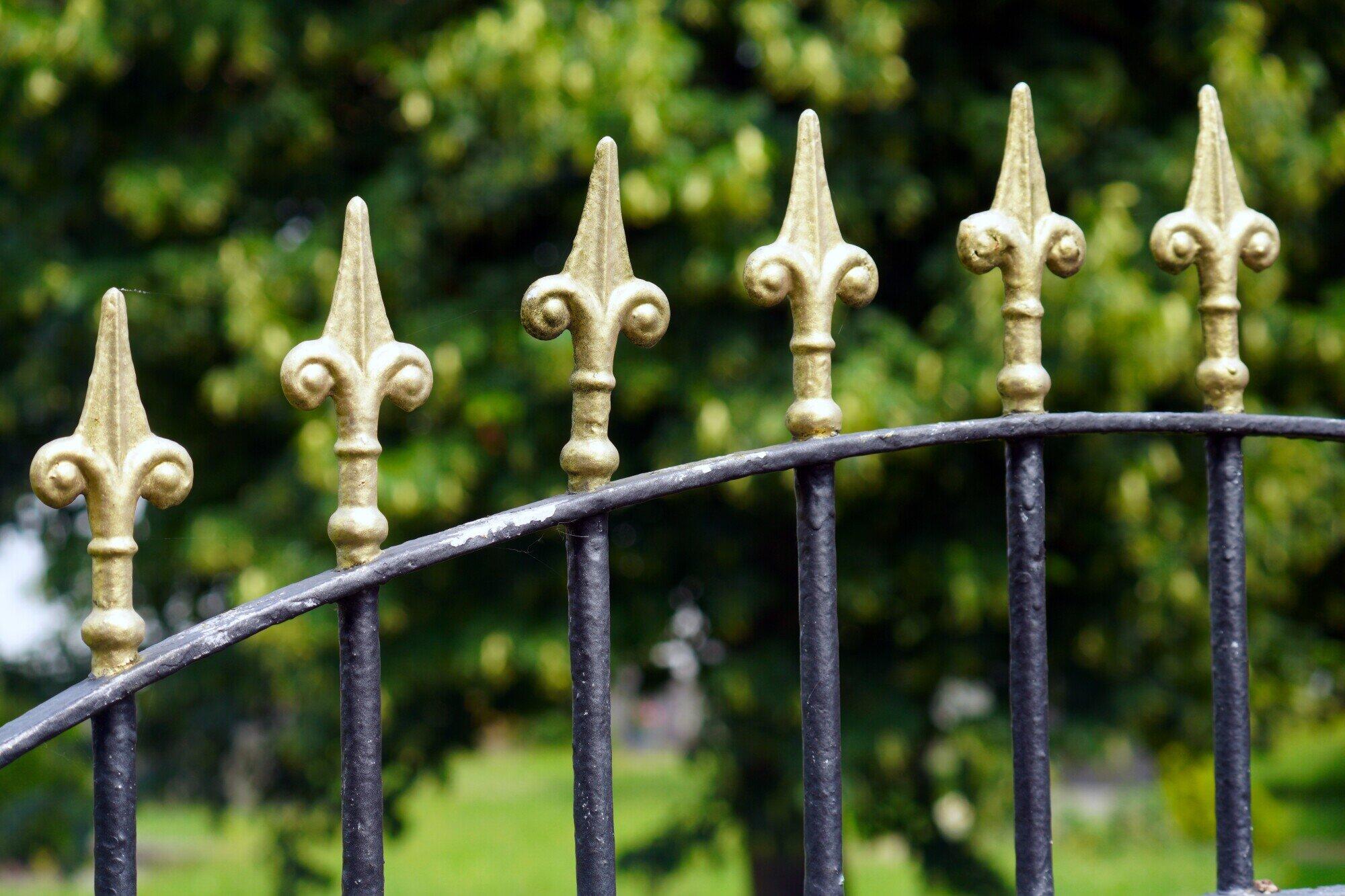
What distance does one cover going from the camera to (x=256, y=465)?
4250 mm

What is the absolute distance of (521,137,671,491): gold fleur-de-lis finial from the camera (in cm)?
114

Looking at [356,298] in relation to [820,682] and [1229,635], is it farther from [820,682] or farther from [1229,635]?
[1229,635]


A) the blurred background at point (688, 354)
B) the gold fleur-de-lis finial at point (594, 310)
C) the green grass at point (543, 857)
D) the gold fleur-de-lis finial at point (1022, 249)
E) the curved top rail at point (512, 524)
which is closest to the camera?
the curved top rail at point (512, 524)

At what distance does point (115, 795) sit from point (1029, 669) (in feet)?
2.92

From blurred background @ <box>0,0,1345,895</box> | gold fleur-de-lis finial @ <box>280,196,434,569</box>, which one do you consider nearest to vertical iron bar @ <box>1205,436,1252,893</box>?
gold fleur-de-lis finial @ <box>280,196,434,569</box>

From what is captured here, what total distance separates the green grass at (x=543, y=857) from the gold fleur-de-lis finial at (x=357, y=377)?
4087mm

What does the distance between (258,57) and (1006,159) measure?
2904 mm

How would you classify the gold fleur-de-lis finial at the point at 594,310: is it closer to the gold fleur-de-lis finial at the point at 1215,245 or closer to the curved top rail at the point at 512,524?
the curved top rail at the point at 512,524

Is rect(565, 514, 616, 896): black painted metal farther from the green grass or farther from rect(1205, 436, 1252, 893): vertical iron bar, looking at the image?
the green grass

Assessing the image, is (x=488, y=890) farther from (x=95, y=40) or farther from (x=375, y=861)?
(x=375, y=861)

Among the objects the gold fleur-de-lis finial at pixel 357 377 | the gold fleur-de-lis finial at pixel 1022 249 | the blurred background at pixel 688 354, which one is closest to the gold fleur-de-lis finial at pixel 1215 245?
the gold fleur-de-lis finial at pixel 1022 249

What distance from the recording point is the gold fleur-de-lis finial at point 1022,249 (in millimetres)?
1272

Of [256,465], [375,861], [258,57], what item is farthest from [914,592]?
[375,861]

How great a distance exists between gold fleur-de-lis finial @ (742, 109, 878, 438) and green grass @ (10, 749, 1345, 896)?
399 cm
